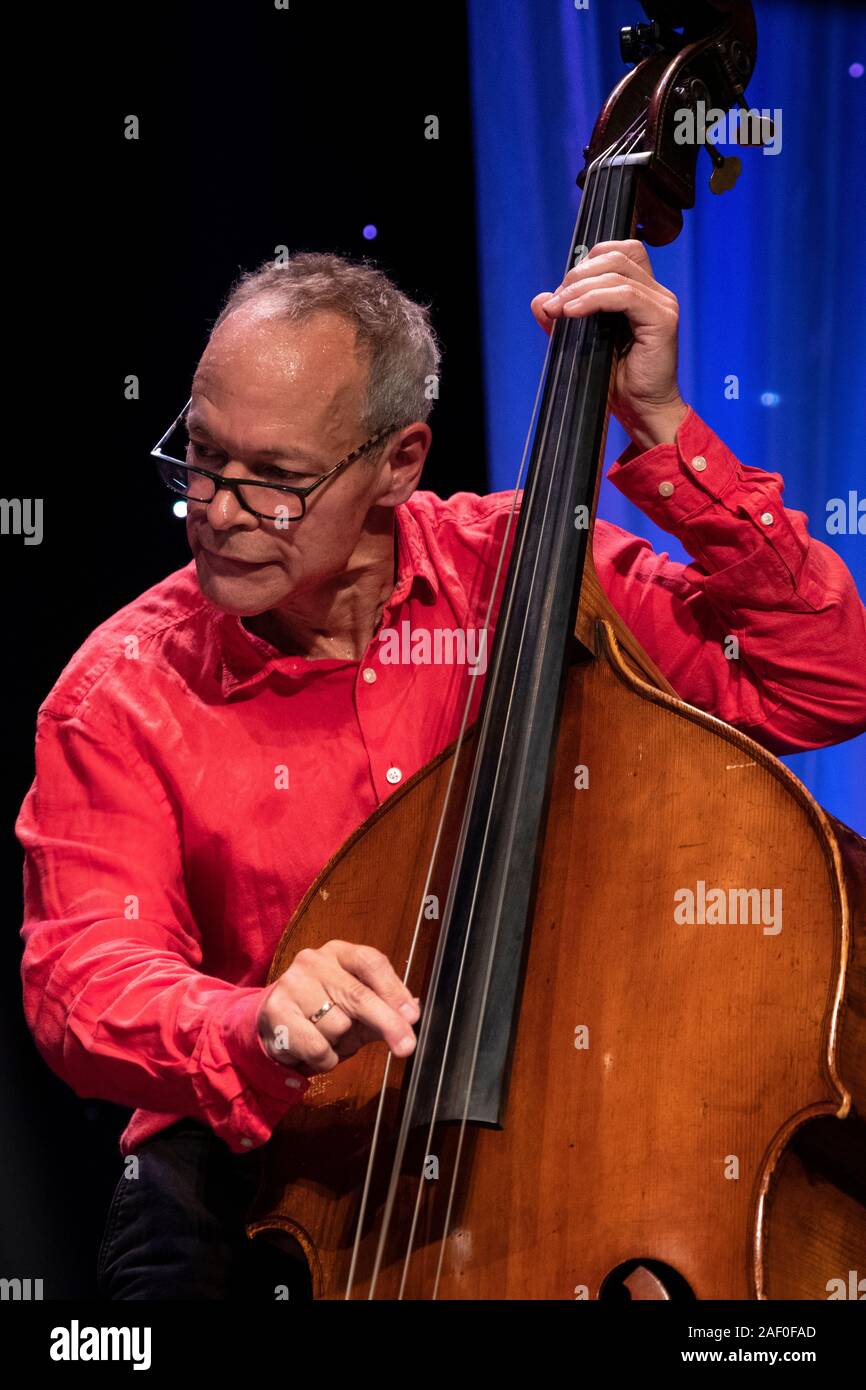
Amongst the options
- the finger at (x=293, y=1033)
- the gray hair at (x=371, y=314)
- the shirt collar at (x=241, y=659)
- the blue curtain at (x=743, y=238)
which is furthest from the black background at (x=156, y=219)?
the finger at (x=293, y=1033)

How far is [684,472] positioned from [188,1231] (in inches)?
38.4

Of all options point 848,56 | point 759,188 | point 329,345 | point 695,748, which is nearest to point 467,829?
point 695,748

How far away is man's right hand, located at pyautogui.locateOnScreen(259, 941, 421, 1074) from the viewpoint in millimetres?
1103

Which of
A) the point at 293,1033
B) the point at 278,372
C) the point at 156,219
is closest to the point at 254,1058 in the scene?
the point at 293,1033

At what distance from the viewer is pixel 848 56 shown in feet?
6.93

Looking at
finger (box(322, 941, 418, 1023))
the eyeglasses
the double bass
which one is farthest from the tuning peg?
finger (box(322, 941, 418, 1023))

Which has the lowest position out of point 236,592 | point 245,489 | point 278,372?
point 236,592

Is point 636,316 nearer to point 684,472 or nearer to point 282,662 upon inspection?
point 684,472

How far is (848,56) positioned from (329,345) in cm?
108

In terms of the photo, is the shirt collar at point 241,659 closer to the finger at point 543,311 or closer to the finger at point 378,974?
the finger at point 543,311

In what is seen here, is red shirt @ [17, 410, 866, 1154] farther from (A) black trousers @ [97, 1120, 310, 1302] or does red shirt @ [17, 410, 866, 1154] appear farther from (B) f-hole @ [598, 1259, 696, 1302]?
(B) f-hole @ [598, 1259, 696, 1302]

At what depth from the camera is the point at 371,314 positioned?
63.4 inches

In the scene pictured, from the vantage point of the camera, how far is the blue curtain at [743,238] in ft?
6.99
